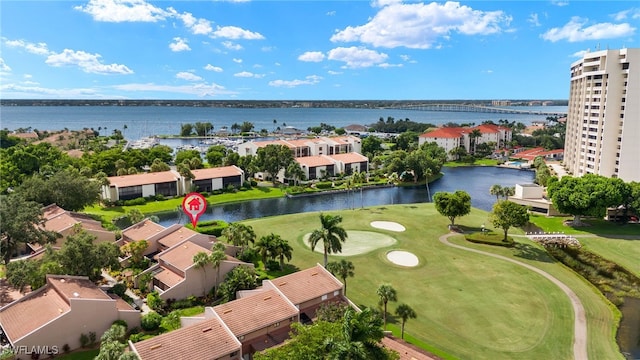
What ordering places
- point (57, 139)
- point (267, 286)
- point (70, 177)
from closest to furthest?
point (267, 286), point (70, 177), point (57, 139)

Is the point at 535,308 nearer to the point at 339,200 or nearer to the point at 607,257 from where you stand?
the point at 607,257

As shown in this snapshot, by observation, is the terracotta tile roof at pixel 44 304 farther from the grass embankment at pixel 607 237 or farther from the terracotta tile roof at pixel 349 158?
the terracotta tile roof at pixel 349 158

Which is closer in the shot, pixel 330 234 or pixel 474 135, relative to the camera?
pixel 330 234

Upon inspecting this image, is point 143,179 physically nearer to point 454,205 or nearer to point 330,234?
point 330,234

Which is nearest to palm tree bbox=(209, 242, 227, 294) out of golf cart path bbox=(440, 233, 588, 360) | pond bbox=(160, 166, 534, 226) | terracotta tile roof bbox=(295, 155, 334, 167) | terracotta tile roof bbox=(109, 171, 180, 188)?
golf cart path bbox=(440, 233, 588, 360)

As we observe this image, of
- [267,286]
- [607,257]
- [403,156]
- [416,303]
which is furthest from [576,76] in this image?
[267,286]

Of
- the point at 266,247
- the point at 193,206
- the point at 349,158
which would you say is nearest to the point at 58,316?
the point at 266,247
